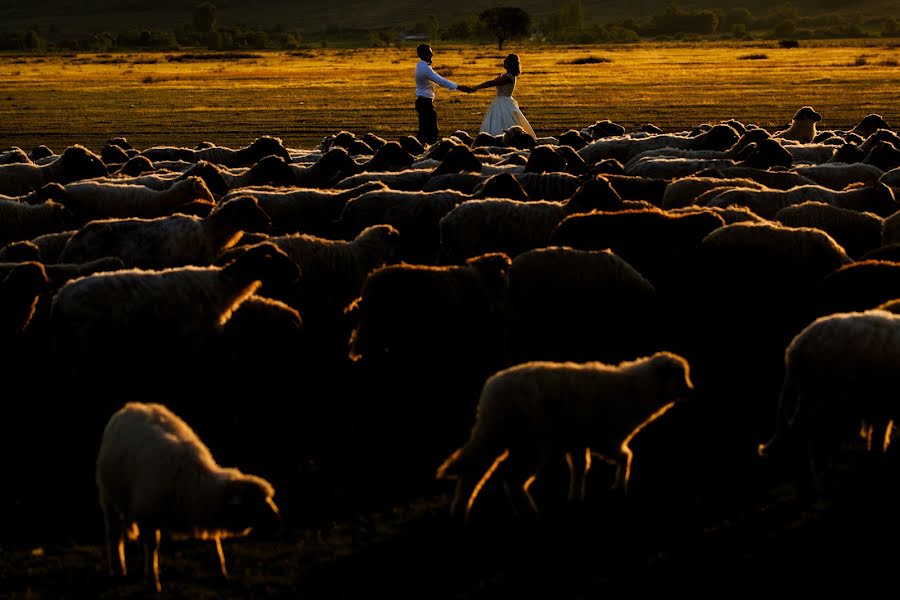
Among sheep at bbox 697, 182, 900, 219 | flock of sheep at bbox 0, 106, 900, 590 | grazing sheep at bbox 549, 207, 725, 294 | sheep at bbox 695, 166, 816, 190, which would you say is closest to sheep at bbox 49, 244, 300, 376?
flock of sheep at bbox 0, 106, 900, 590

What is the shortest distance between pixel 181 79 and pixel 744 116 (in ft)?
116

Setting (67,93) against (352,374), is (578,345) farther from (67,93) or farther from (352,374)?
(67,93)

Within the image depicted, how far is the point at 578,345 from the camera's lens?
9.44 meters

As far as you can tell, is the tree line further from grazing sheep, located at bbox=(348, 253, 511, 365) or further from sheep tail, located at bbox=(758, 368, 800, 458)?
sheep tail, located at bbox=(758, 368, 800, 458)

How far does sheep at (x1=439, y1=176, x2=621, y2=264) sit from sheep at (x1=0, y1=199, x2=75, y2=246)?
494 centimetres

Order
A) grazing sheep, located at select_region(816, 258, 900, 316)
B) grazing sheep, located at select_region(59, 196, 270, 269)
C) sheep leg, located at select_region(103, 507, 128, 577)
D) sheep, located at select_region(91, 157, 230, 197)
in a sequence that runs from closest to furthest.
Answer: sheep leg, located at select_region(103, 507, 128, 577), grazing sheep, located at select_region(816, 258, 900, 316), grazing sheep, located at select_region(59, 196, 270, 269), sheep, located at select_region(91, 157, 230, 197)

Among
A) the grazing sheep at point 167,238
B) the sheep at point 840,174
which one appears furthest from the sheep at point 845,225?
the grazing sheep at point 167,238

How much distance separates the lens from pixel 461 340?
9.62 meters

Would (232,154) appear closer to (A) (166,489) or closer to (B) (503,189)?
(B) (503,189)

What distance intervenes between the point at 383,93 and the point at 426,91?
26.7 metres

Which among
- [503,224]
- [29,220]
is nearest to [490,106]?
[29,220]

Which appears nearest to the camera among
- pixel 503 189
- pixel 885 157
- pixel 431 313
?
pixel 431 313

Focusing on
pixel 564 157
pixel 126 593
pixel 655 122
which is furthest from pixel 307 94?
pixel 126 593

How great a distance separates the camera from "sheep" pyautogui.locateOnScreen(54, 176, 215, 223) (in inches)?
544
